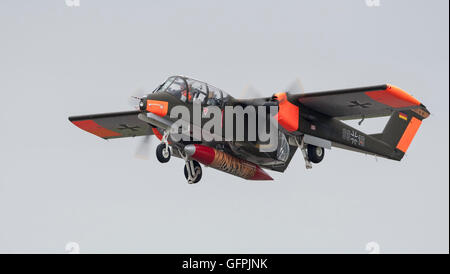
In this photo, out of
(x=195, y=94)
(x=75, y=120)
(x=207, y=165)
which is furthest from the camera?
(x=75, y=120)

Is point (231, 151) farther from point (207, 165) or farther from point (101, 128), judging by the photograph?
point (101, 128)

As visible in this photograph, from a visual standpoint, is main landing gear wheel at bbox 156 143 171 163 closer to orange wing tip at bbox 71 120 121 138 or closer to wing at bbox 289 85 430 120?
wing at bbox 289 85 430 120

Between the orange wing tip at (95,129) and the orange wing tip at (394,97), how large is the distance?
1191 cm

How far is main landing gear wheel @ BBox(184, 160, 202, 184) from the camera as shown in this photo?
29.8 m

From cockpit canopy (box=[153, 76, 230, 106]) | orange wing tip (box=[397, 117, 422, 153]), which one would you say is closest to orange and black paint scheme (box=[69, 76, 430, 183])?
cockpit canopy (box=[153, 76, 230, 106])

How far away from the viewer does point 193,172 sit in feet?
97.9

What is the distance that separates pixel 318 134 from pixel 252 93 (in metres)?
3.23

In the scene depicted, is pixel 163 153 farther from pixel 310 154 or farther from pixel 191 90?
pixel 310 154

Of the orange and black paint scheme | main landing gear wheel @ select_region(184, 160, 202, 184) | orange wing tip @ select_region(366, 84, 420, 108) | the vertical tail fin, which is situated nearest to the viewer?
the orange and black paint scheme

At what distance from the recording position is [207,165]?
29422 mm

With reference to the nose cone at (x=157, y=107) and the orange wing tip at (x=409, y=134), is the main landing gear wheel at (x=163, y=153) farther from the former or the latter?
the orange wing tip at (x=409, y=134)

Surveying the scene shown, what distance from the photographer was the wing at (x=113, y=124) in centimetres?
3186

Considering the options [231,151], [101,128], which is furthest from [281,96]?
[101,128]

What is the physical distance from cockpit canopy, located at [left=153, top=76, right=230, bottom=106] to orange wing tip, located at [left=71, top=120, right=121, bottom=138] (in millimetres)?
6687
